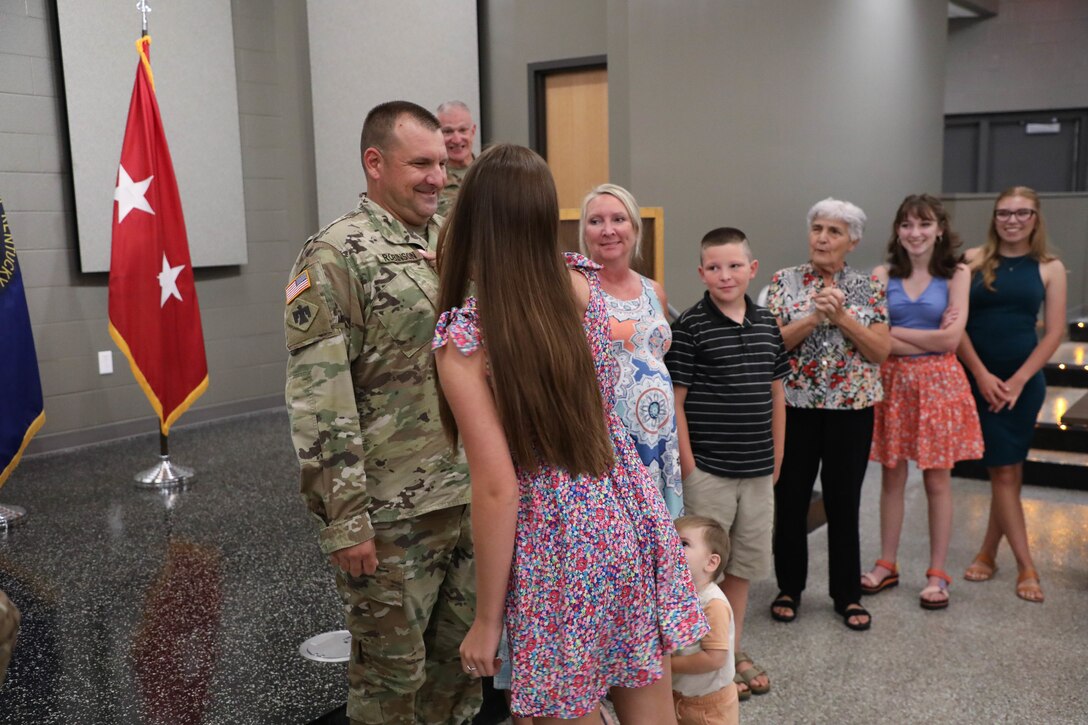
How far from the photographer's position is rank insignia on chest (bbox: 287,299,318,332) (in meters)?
1.72

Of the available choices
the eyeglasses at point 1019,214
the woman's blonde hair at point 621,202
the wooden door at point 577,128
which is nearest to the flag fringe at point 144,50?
the wooden door at point 577,128

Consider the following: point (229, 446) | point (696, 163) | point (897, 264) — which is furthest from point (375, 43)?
point (897, 264)

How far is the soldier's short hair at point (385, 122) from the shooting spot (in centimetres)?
186

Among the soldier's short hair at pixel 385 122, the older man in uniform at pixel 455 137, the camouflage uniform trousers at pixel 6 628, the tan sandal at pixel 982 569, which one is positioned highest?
the older man in uniform at pixel 455 137

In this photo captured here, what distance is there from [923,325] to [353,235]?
7.44ft

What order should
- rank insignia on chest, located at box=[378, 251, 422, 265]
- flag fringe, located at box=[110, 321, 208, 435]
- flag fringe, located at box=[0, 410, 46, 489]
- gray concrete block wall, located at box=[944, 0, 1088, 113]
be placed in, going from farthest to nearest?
1. gray concrete block wall, located at box=[944, 0, 1088, 113]
2. flag fringe, located at box=[110, 321, 208, 435]
3. flag fringe, located at box=[0, 410, 46, 489]
4. rank insignia on chest, located at box=[378, 251, 422, 265]

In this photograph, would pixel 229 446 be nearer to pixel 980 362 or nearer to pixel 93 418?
pixel 93 418

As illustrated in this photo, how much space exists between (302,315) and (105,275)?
13.2 ft

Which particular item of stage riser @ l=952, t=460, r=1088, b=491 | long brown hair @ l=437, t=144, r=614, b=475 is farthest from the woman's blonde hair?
stage riser @ l=952, t=460, r=1088, b=491

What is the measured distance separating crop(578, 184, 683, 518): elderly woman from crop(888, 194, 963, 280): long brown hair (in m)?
1.31

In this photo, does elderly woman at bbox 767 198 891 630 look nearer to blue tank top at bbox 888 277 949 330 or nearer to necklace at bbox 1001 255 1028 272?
blue tank top at bbox 888 277 949 330

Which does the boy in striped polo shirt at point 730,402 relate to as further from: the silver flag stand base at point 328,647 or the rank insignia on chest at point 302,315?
the rank insignia on chest at point 302,315

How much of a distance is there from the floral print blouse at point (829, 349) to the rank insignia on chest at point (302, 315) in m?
1.75

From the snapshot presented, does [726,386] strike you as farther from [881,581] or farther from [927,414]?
[881,581]
